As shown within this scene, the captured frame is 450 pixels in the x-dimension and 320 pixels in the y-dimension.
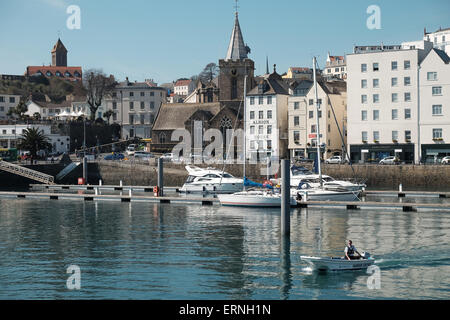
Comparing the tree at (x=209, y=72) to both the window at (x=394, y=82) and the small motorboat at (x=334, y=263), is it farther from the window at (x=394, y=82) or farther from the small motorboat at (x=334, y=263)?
the small motorboat at (x=334, y=263)

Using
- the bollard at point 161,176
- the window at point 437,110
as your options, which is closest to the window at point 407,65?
the window at point 437,110

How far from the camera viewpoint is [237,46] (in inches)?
4390

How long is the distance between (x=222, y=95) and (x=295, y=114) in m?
20.5

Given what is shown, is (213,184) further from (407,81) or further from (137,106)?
(137,106)

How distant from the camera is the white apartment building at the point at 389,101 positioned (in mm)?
80812

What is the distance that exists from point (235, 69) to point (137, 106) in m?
35.6

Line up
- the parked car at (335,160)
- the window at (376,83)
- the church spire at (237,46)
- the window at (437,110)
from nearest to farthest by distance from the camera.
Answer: the window at (437,110) < the parked car at (335,160) < the window at (376,83) < the church spire at (237,46)

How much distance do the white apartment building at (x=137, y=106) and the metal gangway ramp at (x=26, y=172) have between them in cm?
5470

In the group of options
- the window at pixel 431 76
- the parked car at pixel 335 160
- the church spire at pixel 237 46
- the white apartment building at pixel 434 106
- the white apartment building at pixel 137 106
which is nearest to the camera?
the white apartment building at pixel 434 106

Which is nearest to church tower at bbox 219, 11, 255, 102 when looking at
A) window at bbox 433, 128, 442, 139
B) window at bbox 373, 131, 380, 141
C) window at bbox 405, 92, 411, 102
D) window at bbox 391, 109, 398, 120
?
window at bbox 373, 131, 380, 141

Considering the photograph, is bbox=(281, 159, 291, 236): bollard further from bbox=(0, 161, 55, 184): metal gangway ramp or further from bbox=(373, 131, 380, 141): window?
bbox=(0, 161, 55, 184): metal gangway ramp

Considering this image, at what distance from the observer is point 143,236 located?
124ft
